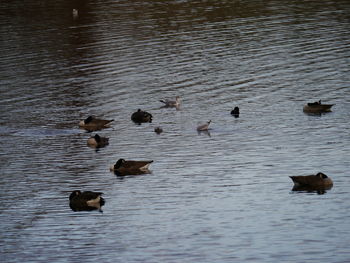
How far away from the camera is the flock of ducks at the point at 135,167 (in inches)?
1315

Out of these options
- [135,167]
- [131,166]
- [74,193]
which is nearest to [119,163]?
[131,166]

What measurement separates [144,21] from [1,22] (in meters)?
13.4

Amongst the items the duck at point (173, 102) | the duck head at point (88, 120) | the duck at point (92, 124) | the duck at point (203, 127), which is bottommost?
the duck at point (203, 127)

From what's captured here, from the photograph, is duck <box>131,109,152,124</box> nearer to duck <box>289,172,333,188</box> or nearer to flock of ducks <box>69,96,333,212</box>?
flock of ducks <box>69,96,333,212</box>

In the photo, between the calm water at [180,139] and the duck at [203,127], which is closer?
the calm water at [180,139]

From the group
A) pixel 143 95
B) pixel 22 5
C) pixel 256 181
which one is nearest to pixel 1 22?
pixel 22 5

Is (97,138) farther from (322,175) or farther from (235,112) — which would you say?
(322,175)

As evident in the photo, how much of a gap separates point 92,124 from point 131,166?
28.6 feet

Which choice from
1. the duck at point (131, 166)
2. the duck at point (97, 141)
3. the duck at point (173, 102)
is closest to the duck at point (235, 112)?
the duck at point (173, 102)

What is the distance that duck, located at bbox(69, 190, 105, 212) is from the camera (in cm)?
3322

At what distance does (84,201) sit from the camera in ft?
109

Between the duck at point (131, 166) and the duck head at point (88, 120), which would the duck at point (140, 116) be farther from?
the duck at point (131, 166)

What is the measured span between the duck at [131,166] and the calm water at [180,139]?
521 mm

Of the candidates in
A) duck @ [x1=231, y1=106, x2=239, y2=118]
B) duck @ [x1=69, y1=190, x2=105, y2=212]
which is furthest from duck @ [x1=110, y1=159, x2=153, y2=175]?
duck @ [x1=231, y1=106, x2=239, y2=118]
